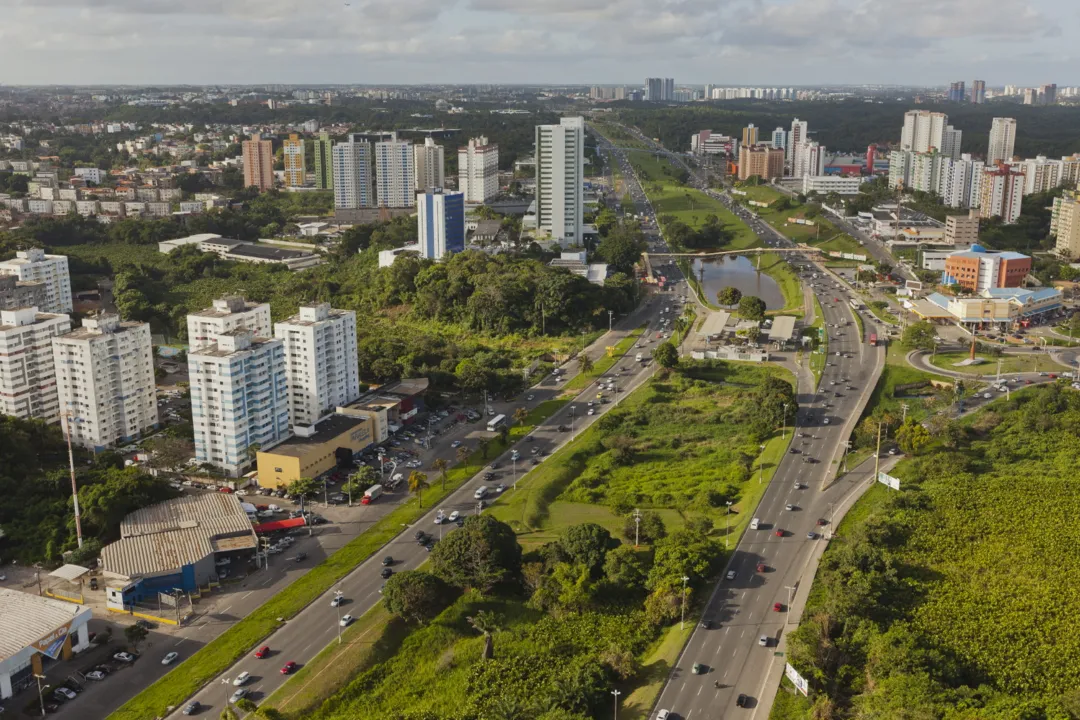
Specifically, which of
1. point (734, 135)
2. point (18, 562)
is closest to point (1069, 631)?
point (18, 562)

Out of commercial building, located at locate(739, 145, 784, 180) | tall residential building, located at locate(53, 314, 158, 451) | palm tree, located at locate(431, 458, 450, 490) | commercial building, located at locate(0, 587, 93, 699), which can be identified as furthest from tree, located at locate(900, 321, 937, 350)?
commercial building, located at locate(739, 145, 784, 180)

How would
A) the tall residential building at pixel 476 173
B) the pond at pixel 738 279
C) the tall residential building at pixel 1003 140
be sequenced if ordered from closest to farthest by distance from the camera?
the pond at pixel 738 279 → the tall residential building at pixel 476 173 → the tall residential building at pixel 1003 140

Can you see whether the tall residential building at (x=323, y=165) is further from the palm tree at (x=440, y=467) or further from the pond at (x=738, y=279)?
the palm tree at (x=440, y=467)

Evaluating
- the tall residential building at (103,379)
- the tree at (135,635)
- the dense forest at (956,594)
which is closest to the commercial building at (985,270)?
the dense forest at (956,594)

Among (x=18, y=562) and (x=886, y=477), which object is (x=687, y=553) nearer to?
(x=886, y=477)

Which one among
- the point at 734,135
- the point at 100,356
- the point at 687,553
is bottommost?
the point at 687,553

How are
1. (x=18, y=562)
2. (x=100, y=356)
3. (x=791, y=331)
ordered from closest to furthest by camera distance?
(x=18, y=562) → (x=100, y=356) → (x=791, y=331)

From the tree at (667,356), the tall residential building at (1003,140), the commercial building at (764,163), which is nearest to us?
the tree at (667,356)
